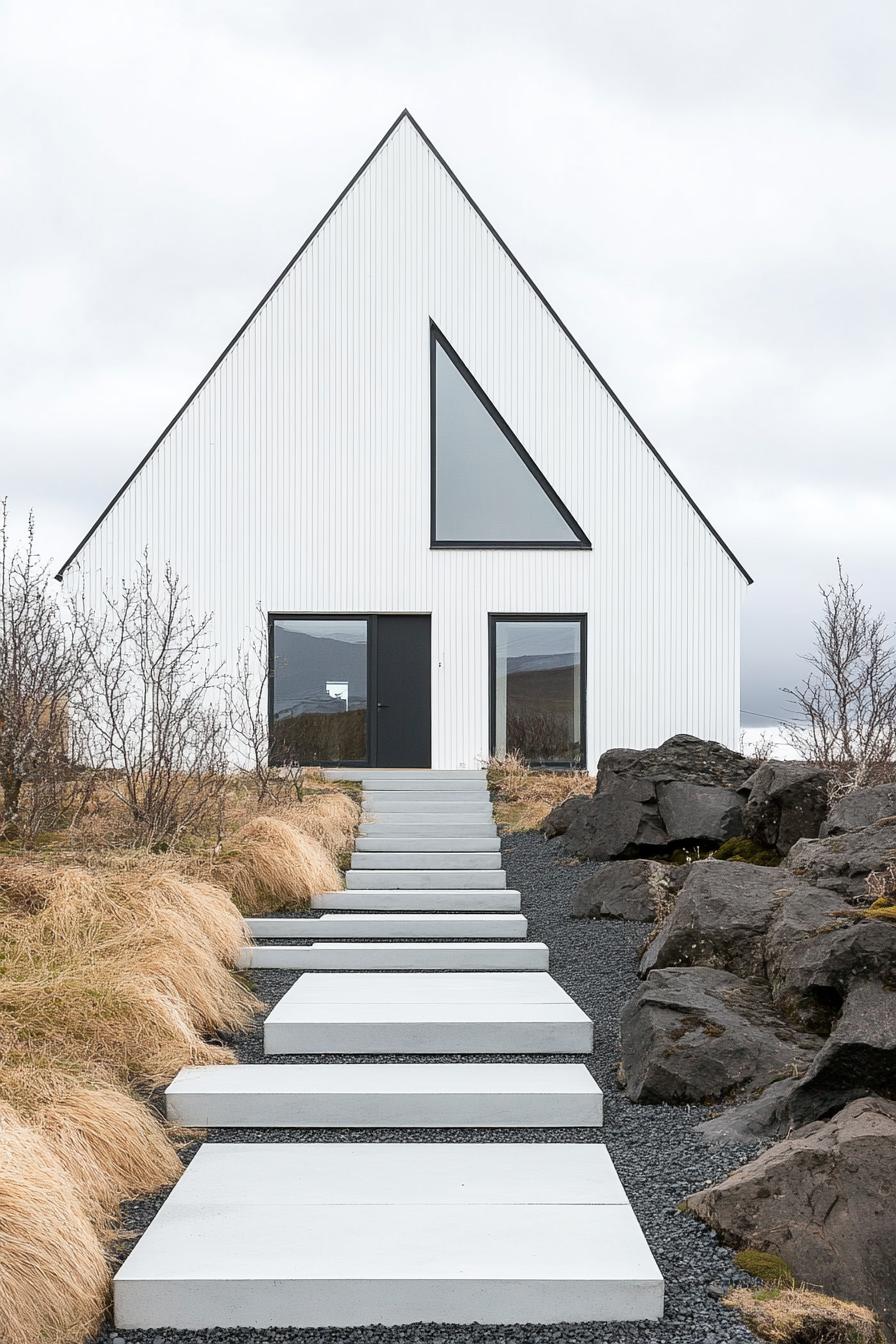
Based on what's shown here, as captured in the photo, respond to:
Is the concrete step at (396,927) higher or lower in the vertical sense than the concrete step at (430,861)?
lower

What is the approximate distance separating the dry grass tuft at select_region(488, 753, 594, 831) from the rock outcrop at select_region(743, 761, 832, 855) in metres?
2.91

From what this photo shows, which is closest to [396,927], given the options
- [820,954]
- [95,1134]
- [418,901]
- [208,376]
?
[418,901]

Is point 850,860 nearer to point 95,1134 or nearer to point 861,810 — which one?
point 861,810

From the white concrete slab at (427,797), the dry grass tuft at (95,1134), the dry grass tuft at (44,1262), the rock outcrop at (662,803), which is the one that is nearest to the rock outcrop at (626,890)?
the rock outcrop at (662,803)

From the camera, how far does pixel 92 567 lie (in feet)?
42.1

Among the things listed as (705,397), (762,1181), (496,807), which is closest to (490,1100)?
(762,1181)

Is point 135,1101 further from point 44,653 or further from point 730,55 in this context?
point 730,55

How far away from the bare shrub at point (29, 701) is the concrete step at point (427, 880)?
2365 millimetres

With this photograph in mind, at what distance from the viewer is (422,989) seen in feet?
18.4

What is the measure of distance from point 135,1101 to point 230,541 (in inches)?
381

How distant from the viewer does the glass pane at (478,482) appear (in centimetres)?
1289

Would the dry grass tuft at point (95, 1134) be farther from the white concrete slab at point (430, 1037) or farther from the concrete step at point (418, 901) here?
the concrete step at point (418, 901)

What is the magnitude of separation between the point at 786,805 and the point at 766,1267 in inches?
180

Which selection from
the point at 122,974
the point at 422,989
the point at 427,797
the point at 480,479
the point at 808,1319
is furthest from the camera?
A: the point at 480,479
